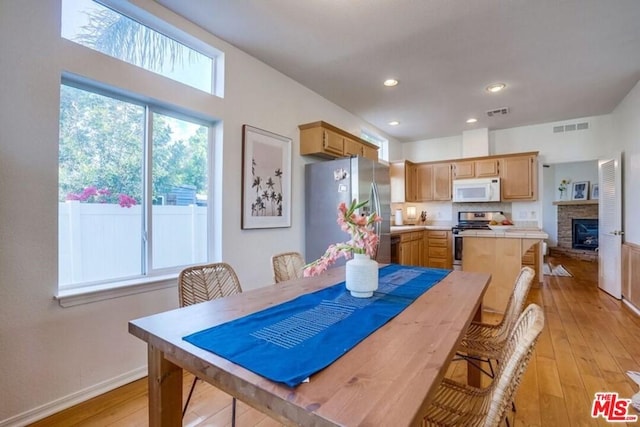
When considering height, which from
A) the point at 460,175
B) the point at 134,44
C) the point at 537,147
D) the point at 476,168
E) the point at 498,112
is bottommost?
the point at 460,175

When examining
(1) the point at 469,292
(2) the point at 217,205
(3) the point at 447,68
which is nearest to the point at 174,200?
(2) the point at 217,205

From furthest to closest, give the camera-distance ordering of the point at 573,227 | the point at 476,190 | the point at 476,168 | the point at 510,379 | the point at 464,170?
the point at 573,227 → the point at 464,170 → the point at 476,168 → the point at 476,190 → the point at 510,379

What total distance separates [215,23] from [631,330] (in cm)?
471

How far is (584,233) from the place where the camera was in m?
7.58

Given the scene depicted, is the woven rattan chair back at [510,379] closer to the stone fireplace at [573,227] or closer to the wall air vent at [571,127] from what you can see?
the wall air vent at [571,127]

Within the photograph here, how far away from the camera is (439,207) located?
5930 mm

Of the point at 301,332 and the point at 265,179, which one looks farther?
the point at 265,179

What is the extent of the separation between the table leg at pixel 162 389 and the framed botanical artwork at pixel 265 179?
1.79 metres

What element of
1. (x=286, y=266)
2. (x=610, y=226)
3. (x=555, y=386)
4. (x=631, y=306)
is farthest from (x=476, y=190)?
(x=286, y=266)

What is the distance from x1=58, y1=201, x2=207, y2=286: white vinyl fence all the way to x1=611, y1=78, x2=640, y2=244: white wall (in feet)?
15.6

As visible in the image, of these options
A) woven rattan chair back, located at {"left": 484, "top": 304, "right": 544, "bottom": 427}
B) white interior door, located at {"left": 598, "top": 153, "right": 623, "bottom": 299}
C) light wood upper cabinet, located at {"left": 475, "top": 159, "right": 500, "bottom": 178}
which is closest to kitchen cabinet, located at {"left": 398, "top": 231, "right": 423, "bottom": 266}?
light wood upper cabinet, located at {"left": 475, "top": 159, "right": 500, "bottom": 178}

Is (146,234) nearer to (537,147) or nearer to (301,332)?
(301,332)

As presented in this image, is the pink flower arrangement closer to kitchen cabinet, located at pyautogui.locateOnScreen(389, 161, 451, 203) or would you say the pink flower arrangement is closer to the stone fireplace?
kitchen cabinet, located at pyautogui.locateOnScreen(389, 161, 451, 203)

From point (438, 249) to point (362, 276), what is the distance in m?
4.31
